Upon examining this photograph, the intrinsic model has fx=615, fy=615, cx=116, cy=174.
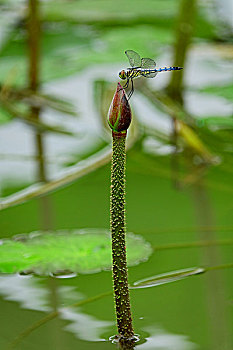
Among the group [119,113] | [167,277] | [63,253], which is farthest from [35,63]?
[119,113]

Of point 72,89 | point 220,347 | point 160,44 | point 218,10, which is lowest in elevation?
point 220,347

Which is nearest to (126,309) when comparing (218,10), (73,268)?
(73,268)

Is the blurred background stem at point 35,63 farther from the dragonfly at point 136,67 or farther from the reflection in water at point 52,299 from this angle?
the dragonfly at point 136,67

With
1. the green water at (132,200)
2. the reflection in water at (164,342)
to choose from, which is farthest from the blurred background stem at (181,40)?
the reflection in water at (164,342)

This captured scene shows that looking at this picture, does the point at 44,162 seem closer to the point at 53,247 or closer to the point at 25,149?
the point at 25,149

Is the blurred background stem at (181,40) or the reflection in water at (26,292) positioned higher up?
the blurred background stem at (181,40)

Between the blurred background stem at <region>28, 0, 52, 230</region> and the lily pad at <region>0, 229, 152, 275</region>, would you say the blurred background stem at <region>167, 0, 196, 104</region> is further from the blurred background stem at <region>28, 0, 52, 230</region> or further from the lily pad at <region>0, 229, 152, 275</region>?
the lily pad at <region>0, 229, 152, 275</region>
